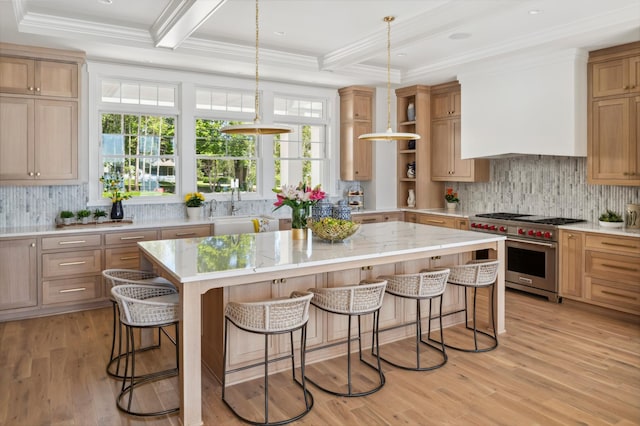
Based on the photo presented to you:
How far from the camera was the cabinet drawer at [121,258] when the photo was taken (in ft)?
16.5

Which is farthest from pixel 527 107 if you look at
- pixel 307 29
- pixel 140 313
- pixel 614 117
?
pixel 140 313

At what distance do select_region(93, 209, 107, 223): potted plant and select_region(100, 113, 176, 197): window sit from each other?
0.45 metres

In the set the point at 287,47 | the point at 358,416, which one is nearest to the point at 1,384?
the point at 358,416

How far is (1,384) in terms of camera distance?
3.21 m

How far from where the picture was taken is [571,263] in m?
5.03

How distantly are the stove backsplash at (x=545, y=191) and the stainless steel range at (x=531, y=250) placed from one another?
21 centimetres

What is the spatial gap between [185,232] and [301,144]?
2.35 m

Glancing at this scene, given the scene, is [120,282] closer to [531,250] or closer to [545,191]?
[531,250]

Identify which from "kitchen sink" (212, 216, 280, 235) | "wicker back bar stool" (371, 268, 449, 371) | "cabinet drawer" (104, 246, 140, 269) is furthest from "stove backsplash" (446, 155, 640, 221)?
"cabinet drawer" (104, 246, 140, 269)

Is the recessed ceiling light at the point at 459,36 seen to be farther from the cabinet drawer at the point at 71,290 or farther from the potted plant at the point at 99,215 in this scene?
the cabinet drawer at the point at 71,290

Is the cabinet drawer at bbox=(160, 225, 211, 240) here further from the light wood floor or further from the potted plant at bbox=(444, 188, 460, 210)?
the potted plant at bbox=(444, 188, 460, 210)

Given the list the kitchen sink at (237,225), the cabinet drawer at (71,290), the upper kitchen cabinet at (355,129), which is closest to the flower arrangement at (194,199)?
the kitchen sink at (237,225)

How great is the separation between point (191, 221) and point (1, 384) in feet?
Result: 8.81

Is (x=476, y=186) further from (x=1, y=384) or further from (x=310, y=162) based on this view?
(x=1, y=384)
